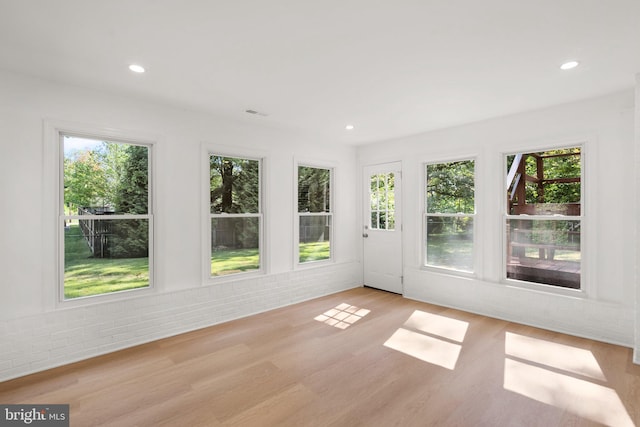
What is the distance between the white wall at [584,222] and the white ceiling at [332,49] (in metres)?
0.33

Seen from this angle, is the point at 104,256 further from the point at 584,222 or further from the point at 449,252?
the point at 584,222

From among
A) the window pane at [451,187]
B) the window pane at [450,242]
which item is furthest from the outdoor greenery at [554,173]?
the window pane at [450,242]

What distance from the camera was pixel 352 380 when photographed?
2684mm

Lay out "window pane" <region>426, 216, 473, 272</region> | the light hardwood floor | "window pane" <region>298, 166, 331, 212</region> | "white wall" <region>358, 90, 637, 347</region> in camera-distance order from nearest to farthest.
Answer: the light hardwood floor < "white wall" <region>358, 90, 637, 347</region> < "window pane" <region>426, 216, 473, 272</region> < "window pane" <region>298, 166, 331, 212</region>

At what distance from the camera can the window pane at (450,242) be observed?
4.54 meters

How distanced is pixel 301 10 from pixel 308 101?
160 cm

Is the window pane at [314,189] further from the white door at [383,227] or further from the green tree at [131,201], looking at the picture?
the green tree at [131,201]

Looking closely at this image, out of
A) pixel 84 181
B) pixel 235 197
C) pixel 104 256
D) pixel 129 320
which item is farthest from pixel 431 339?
pixel 84 181

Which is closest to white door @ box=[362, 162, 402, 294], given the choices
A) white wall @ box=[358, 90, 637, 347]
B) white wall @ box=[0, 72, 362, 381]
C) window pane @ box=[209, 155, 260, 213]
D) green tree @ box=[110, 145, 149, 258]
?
white wall @ box=[358, 90, 637, 347]

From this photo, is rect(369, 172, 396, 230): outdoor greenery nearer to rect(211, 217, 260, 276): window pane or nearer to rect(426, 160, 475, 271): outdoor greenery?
rect(426, 160, 475, 271): outdoor greenery

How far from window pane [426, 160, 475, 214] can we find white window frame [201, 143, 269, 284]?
2525 mm

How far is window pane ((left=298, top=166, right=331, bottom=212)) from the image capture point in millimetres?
5133

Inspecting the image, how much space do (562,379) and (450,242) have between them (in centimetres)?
Result: 226

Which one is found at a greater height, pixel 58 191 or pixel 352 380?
pixel 58 191
